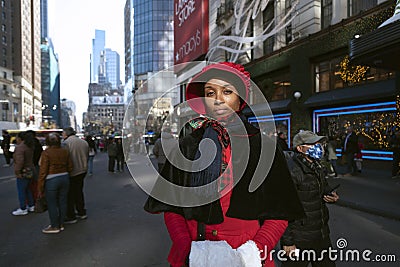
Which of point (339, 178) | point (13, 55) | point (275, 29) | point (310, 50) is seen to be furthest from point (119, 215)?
point (13, 55)

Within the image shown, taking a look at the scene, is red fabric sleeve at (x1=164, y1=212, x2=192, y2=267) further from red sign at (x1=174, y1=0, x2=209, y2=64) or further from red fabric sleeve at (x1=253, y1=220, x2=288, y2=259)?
red sign at (x1=174, y1=0, x2=209, y2=64)

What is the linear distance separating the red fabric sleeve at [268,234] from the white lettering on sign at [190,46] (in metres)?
31.3

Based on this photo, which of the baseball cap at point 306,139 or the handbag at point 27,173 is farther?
the handbag at point 27,173

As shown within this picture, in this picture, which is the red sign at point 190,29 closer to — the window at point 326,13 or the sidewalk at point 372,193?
the window at point 326,13

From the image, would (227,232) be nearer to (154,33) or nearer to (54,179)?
(54,179)

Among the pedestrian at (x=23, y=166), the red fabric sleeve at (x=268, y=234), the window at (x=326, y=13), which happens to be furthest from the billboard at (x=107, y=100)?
the red fabric sleeve at (x=268, y=234)

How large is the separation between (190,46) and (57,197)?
98.9ft

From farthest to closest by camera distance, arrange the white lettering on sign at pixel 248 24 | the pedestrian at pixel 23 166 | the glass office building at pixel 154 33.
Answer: the glass office building at pixel 154 33 < the white lettering on sign at pixel 248 24 < the pedestrian at pixel 23 166

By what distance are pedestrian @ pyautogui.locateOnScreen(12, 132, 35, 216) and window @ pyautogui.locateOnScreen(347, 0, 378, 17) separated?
14.9 metres

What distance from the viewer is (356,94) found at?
44.9 ft

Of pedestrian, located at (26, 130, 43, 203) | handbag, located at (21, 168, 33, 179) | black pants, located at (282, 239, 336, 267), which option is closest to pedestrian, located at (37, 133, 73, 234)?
handbag, located at (21, 168, 33, 179)

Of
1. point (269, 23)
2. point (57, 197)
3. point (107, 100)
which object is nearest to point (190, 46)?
point (269, 23)

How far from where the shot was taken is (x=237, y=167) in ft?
5.81

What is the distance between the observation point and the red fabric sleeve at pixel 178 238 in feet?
5.47
